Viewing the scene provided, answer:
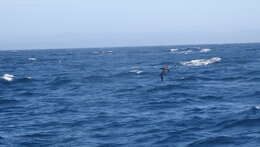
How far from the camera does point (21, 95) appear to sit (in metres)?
47.3

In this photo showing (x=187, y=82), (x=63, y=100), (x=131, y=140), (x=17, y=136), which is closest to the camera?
(x=131, y=140)

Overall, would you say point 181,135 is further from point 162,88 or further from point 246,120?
point 162,88

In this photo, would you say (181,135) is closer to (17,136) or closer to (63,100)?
(17,136)

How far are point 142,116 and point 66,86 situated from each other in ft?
88.8

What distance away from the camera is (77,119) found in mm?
30016

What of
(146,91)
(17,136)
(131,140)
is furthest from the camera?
(146,91)

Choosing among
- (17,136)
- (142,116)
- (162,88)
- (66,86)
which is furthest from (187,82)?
Result: (17,136)

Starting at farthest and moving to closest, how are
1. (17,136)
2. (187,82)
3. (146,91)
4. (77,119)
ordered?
1. (187,82)
2. (146,91)
3. (77,119)
4. (17,136)

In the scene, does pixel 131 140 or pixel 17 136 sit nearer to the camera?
pixel 131 140

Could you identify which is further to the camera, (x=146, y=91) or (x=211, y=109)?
(x=146, y=91)

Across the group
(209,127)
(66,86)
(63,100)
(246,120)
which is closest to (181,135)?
(209,127)

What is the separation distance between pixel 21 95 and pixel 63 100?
8020 millimetres

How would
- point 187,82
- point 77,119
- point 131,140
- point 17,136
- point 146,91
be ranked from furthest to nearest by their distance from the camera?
point 187,82 < point 146,91 < point 77,119 < point 17,136 < point 131,140

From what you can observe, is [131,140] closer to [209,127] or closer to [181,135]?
[181,135]
